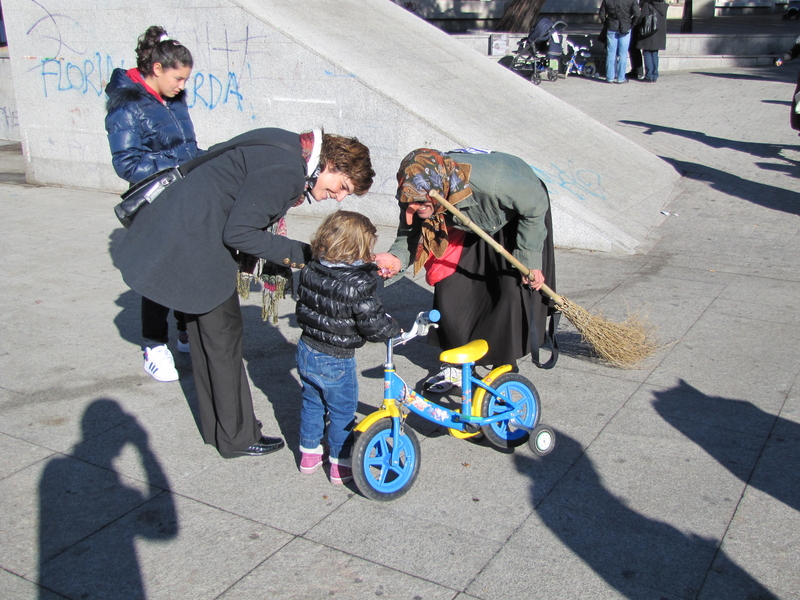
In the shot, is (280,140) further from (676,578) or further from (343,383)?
(676,578)

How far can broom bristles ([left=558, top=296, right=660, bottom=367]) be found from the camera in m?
4.47

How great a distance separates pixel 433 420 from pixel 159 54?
8.02ft

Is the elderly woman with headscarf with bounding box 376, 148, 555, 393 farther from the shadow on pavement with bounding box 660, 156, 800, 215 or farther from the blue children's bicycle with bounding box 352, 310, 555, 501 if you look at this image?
the shadow on pavement with bounding box 660, 156, 800, 215

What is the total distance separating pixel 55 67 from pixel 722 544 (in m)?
9.47

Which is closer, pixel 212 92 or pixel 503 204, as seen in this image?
pixel 503 204

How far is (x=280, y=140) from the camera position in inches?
127

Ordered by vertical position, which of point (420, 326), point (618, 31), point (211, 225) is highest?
point (618, 31)

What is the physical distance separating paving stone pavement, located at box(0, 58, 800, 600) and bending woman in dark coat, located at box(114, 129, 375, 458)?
971 mm

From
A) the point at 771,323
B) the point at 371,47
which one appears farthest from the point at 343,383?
the point at 371,47

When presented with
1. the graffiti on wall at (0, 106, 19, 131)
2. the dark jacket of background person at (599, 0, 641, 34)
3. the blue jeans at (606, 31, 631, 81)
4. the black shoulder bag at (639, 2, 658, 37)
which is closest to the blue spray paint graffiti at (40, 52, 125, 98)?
the graffiti on wall at (0, 106, 19, 131)

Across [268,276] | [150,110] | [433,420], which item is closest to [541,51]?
[150,110]

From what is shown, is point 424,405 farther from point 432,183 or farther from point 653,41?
point 653,41

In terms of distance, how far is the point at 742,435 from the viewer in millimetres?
3838

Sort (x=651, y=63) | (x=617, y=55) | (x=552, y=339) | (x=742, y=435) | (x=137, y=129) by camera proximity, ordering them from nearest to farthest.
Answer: (x=742, y=435) → (x=137, y=129) → (x=552, y=339) → (x=651, y=63) → (x=617, y=55)
